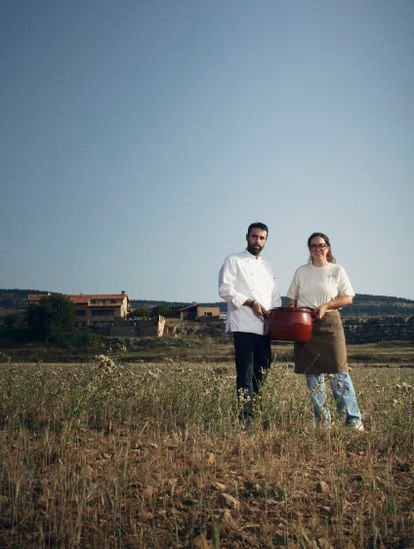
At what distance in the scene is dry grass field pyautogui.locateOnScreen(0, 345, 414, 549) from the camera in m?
2.54

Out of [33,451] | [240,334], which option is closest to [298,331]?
[240,334]

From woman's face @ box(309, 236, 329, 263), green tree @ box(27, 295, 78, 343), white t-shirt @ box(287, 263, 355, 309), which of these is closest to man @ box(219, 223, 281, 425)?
white t-shirt @ box(287, 263, 355, 309)

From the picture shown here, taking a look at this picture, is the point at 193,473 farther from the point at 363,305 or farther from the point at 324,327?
the point at 363,305

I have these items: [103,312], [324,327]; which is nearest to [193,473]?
[324,327]

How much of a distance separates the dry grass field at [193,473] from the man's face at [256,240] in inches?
59.1

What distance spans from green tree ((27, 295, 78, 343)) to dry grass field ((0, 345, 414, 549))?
50.9m

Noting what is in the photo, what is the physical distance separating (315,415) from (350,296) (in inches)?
56.8

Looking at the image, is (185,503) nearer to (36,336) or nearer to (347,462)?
(347,462)

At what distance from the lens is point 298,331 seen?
4.93m

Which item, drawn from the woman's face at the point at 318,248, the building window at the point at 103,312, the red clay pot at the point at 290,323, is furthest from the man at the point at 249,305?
the building window at the point at 103,312

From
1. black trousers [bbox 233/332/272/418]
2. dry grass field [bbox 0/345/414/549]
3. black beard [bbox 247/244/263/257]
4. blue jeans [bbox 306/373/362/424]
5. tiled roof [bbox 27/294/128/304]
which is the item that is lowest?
dry grass field [bbox 0/345/414/549]

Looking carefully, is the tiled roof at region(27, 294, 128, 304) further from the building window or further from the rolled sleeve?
the rolled sleeve

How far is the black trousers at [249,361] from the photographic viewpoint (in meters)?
5.04

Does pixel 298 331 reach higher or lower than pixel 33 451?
higher
